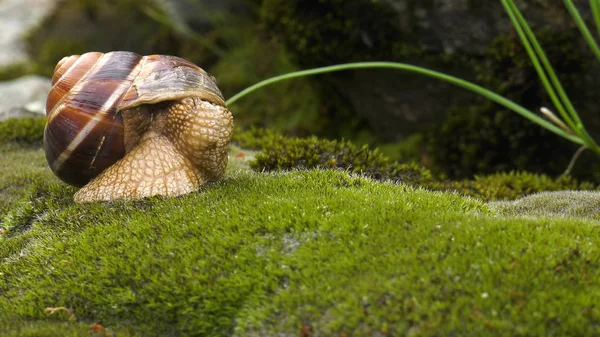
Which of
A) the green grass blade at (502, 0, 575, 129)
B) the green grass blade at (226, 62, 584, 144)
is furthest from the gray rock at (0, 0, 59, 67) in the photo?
the green grass blade at (502, 0, 575, 129)

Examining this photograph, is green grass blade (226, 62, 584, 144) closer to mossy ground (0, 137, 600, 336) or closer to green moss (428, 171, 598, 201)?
green moss (428, 171, 598, 201)

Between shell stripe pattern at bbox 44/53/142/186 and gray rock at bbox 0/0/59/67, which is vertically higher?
shell stripe pattern at bbox 44/53/142/186

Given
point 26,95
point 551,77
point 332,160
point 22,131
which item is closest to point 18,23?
point 26,95

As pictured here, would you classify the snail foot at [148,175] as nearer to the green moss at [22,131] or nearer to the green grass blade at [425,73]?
the green grass blade at [425,73]

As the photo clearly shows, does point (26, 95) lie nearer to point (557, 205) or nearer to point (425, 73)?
point (425, 73)

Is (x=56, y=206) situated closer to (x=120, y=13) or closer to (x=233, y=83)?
(x=233, y=83)
